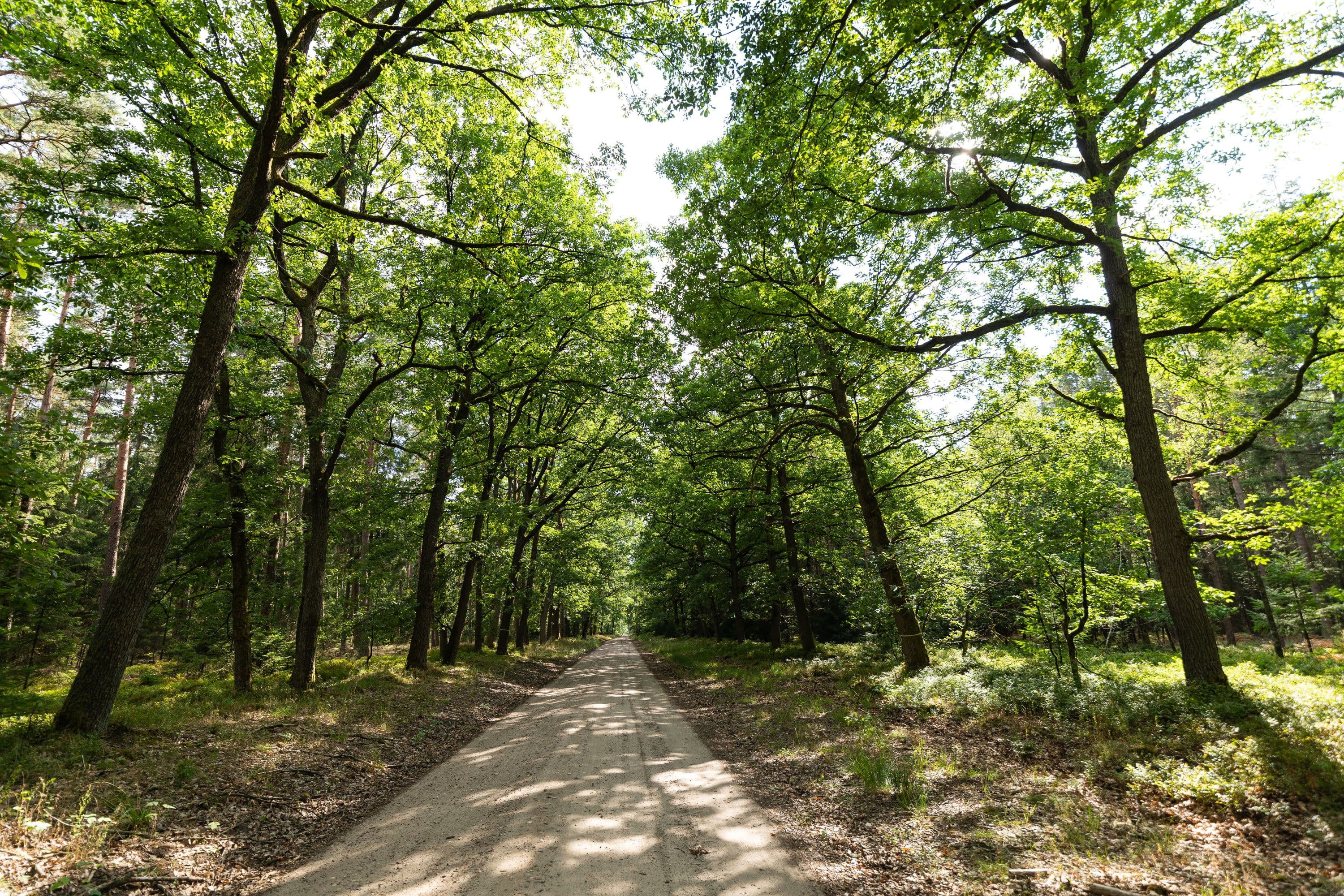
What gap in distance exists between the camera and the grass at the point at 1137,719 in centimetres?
490

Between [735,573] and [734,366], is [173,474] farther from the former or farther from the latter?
[735,573]

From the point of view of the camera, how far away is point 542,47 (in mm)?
9117

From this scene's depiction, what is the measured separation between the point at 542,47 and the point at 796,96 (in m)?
4.94

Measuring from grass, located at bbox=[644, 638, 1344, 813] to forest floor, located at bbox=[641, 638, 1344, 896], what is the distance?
0.03 m

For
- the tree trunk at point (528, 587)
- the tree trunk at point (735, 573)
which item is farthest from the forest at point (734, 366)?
the tree trunk at point (528, 587)

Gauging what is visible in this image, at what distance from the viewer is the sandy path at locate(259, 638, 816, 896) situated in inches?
159

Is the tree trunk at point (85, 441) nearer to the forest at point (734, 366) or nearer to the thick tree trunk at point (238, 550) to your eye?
the forest at point (734, 366)

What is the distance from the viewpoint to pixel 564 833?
489 centimetres

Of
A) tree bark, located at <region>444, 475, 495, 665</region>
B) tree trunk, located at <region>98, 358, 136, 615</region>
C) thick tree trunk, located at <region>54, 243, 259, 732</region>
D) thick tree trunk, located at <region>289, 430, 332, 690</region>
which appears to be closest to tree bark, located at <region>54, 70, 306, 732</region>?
thick tree trunk, located at <region>54, 243, 259, 732</region>

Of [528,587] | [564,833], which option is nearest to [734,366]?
[564,833]

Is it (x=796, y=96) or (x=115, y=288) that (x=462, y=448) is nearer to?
(x=115, y=288)

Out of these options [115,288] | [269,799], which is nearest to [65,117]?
[115,288]

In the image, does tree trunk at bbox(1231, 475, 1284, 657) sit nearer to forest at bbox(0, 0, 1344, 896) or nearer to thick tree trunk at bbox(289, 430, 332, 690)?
forest at bbox(0, 0, 1344, 896)

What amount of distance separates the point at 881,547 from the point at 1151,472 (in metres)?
5.42
